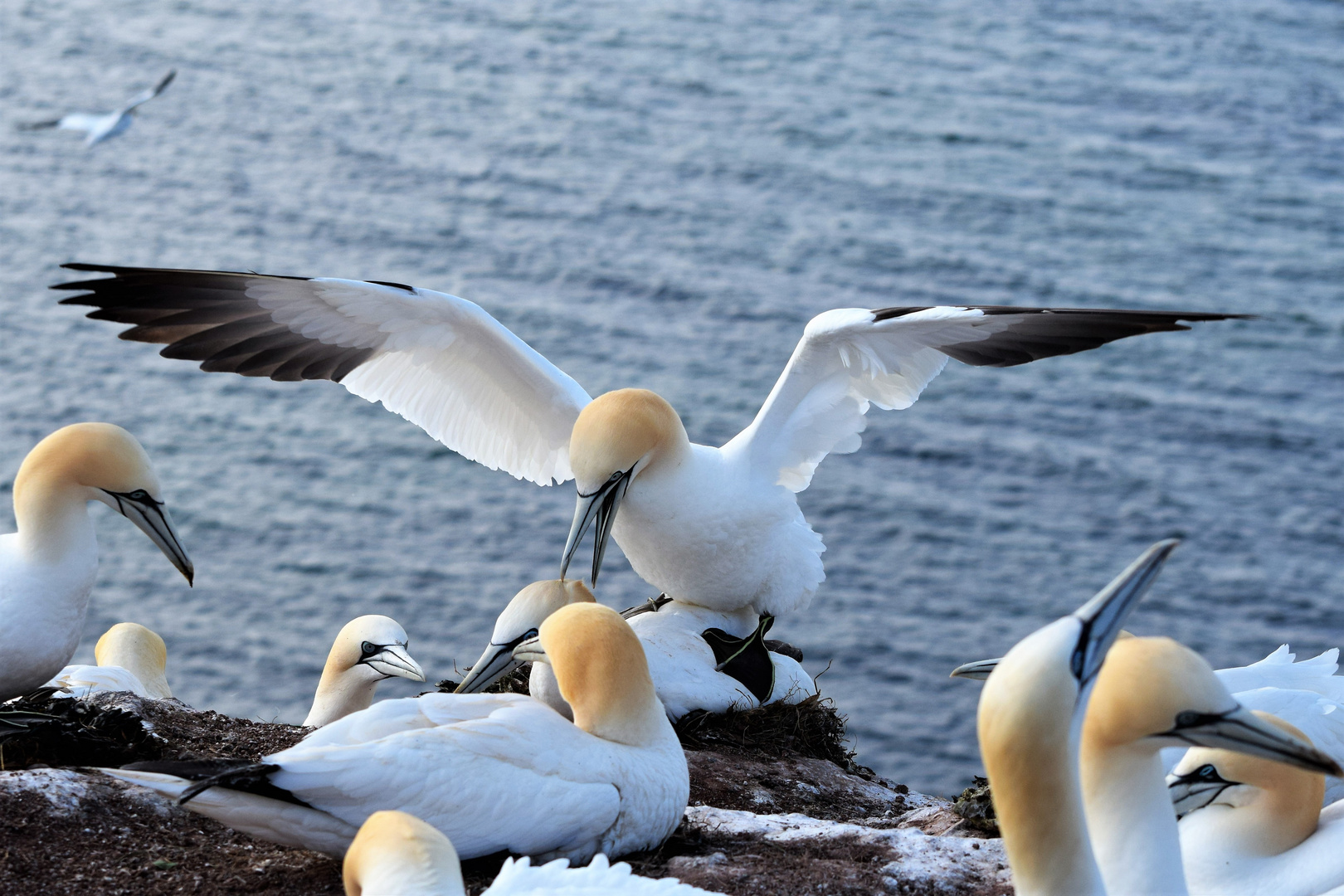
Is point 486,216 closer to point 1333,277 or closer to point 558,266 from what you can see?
point 558,266

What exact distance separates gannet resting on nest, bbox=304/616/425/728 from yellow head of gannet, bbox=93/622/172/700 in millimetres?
639

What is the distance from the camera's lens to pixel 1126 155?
46.6 feet

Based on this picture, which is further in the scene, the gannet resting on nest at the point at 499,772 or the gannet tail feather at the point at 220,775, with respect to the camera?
the gannet resting on nest at the point at 499,772

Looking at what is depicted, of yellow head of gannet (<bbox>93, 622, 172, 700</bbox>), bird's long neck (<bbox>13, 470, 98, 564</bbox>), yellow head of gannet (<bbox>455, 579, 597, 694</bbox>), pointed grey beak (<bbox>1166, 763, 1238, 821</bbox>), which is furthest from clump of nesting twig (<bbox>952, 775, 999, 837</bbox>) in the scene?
yellow head of gannet (<bbox>93, 622, 172, 700</bbox>)

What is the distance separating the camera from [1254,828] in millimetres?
3682

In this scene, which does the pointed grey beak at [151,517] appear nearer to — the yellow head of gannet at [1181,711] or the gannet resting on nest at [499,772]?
the gannet resting on nest at [499,772]

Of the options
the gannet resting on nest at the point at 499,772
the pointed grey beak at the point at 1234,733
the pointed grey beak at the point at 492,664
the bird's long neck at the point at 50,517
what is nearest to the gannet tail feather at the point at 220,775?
the gannet resting on nest at the point at 499,772

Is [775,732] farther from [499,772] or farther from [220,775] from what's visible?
[220,775]

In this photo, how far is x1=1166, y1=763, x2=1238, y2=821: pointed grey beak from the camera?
A: 3756 millimetres

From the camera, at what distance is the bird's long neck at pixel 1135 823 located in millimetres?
2896

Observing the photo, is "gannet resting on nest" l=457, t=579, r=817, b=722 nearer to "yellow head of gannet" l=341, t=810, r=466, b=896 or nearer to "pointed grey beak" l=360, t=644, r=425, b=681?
"pointed grey beak" l=360, t=644, r=425, b=681

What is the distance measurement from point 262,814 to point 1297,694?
8.90ft

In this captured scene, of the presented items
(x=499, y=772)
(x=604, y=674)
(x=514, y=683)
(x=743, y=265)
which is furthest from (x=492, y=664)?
(x=743, y=265)

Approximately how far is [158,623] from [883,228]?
7.04 m
